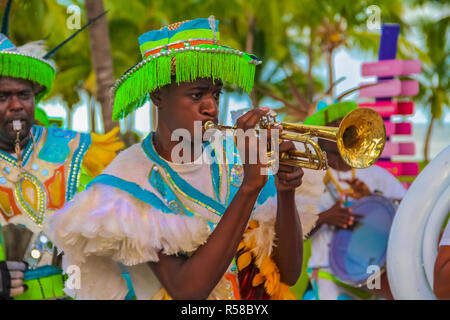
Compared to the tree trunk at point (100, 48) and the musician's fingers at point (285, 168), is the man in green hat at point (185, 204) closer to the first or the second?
the musician's fingers at point (285, 168)

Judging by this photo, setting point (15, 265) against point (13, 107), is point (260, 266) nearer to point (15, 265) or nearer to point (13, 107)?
point (15, 265)

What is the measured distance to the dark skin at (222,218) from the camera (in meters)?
2.33

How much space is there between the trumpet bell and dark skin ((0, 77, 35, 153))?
6.57 feet

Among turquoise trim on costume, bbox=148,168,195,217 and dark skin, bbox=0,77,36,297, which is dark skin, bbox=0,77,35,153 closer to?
dark skin, bbox=0,77,36,297

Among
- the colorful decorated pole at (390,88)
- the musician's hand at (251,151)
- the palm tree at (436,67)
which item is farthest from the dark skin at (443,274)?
the palm tree at (436,67)

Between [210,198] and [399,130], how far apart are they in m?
7.04

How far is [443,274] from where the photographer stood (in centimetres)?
237

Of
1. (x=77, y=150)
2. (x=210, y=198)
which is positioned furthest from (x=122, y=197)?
(x=77, y=150)

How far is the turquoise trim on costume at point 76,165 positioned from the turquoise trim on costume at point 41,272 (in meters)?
0.42

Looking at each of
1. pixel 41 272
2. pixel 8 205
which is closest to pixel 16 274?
pixel 41 272

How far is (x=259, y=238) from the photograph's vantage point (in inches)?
107

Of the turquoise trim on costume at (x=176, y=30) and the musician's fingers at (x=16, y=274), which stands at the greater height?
the turquoise trim on costume at (x=176, y=30)
